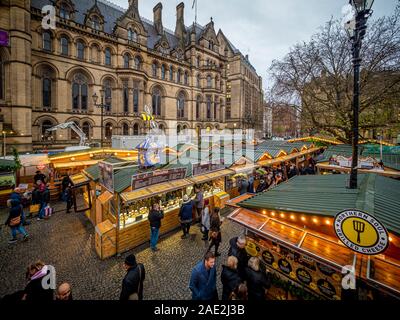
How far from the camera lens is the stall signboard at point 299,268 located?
357cm

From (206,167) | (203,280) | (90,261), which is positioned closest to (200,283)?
(203,280)

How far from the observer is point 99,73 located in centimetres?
2702

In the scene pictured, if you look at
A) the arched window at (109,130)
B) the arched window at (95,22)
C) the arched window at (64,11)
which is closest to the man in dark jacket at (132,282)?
the arched window at (109,130)

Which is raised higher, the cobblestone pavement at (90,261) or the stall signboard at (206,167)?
the stall signboard at (206,167)

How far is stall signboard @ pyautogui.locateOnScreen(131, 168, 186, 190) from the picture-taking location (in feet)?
23.5

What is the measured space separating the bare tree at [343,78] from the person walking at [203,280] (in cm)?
1793

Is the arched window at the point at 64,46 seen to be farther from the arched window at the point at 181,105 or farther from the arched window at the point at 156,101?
the arched window at the point at 181,105

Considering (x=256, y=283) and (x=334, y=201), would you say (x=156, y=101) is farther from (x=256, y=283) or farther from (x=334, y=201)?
(x=256, y=283)

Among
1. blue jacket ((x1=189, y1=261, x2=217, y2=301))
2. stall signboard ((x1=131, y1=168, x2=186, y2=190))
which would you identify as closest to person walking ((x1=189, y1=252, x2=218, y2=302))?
blue jacket ((x1=189, y1=261, x2=217, y2=301))

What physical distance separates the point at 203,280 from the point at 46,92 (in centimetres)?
3029

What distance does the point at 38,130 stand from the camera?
22.7m
